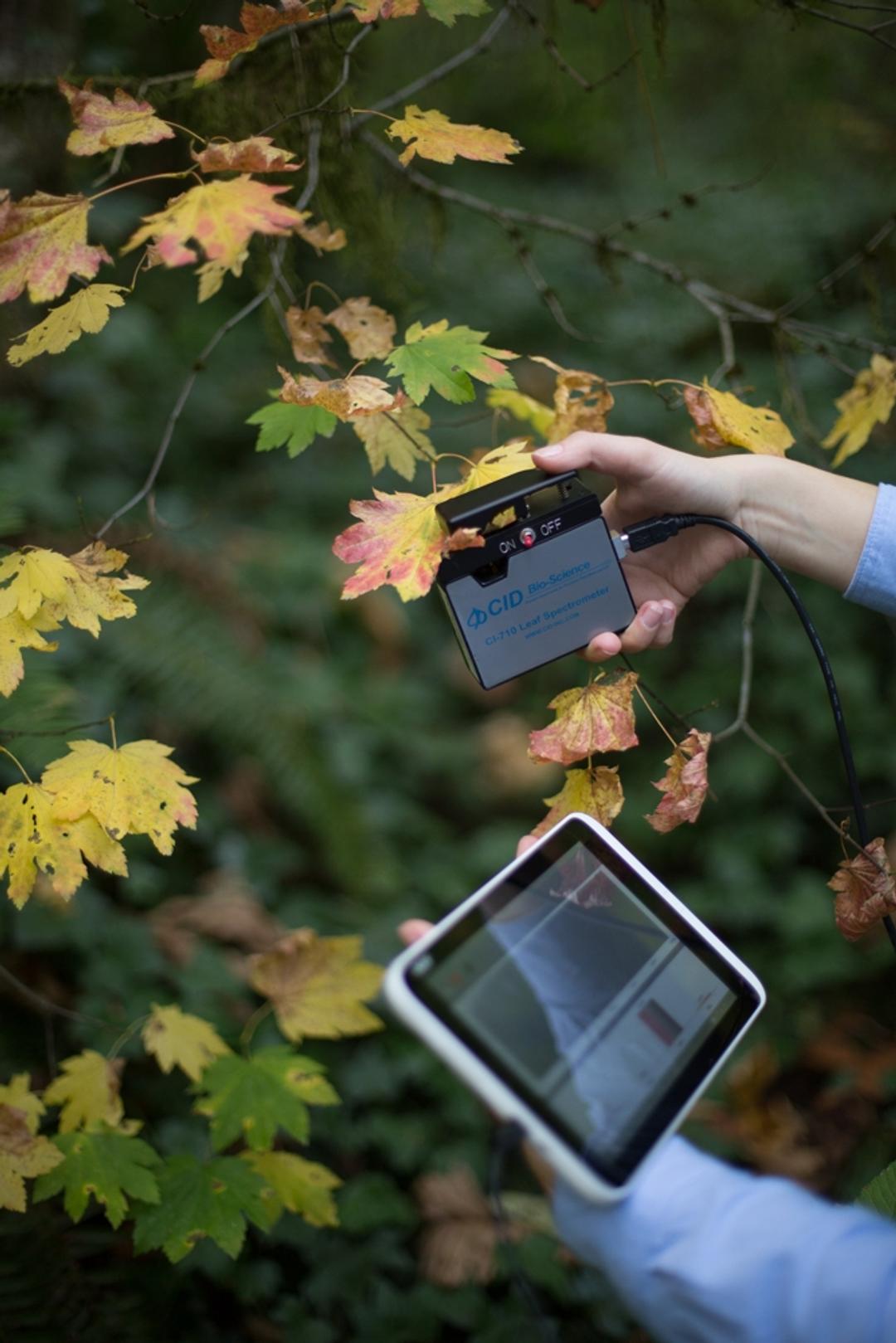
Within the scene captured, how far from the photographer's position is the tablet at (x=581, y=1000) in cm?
86

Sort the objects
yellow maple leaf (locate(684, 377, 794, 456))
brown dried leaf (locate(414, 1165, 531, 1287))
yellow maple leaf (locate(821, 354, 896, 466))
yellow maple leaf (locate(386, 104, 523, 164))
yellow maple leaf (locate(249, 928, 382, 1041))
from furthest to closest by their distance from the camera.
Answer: brown dried leaf (locate(414, 1165, 531, 1287)), yellow maple leaf (locate(249, 928, 382, 1041)), yellow maple leaf (locate(821, 354, 896, 466)), yellow maple leaf (locate(684, 377, 794, 456)), yellow maple leaf (locate(386, 104, 523, 164))

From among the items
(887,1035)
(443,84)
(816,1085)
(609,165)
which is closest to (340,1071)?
(816,1085)

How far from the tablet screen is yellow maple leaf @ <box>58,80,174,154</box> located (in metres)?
1.08

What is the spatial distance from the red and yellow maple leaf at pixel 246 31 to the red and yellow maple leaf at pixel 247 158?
0.19 meters

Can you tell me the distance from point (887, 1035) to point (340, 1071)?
4.91ft

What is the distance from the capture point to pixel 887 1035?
92.7 inches

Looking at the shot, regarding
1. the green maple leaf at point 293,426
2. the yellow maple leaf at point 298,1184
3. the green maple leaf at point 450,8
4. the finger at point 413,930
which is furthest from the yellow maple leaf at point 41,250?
the yellow maple leaf at point 298,1184

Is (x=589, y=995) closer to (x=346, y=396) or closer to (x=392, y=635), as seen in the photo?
(x=346, y=396)

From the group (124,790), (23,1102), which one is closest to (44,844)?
(124,790)

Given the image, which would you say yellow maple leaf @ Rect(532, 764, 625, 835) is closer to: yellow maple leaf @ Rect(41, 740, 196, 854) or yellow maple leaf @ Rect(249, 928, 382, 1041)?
yellow maple leaf @ Rect(41, 740, 196, 854)

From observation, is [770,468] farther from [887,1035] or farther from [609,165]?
[609,165]

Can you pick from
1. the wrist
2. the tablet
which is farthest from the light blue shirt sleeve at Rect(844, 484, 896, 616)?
the tablet

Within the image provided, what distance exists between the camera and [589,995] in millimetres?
979

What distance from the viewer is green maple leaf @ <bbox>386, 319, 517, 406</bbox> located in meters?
1.16
